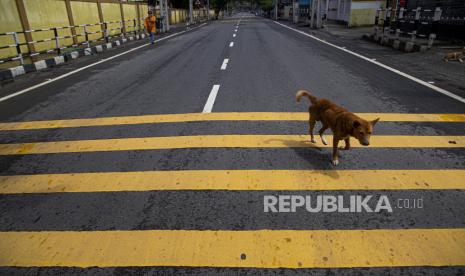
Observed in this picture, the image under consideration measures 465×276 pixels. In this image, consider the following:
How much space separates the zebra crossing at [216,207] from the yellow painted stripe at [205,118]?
0.74m

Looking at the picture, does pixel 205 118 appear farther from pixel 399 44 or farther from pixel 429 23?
pixel 429 23

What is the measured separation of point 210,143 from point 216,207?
161 cm

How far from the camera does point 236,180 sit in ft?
11.9

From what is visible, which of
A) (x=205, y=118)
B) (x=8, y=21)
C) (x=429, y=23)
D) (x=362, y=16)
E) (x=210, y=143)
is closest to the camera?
(x=210, y=143)

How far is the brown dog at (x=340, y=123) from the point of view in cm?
345

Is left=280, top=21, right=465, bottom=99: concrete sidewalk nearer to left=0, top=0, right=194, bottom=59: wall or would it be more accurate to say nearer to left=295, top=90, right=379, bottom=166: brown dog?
left=295, top=90, right=379, bottom=166: brown dog

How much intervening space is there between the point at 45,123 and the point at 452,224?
6159mm

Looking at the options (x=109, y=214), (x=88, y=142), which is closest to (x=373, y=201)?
(x=109, y=214)

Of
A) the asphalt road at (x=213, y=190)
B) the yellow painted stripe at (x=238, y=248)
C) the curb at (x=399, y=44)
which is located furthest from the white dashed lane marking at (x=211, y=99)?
the curb at (x=399, y=44)

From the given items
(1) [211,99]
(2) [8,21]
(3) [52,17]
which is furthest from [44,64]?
(1) [211,99]

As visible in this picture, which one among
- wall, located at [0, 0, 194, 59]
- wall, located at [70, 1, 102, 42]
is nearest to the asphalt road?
wall, located at [0, 0, 194, 59]

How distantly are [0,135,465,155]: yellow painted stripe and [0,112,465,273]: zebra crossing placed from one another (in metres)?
0.02

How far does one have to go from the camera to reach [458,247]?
8.51 ft

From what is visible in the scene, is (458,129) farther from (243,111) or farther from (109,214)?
(109,214)
